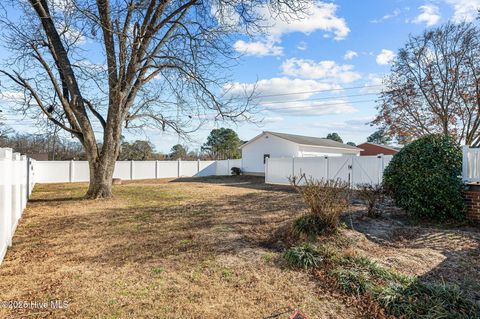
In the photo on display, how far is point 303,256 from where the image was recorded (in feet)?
12.3

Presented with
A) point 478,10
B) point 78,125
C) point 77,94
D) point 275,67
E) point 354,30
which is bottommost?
point 78,125

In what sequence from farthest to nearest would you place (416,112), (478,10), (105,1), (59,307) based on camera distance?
(416,112), (478,10), (105,1), (59,307)

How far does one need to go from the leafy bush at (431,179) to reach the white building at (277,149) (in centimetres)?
1447

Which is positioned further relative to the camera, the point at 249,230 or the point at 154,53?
the point at 154,53

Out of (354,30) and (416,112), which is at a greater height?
(354,30)

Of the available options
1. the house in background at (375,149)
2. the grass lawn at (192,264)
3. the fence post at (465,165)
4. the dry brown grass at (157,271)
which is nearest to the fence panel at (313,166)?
the grass lawn at (192,264)

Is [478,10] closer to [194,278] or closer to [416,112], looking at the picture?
[416,112]

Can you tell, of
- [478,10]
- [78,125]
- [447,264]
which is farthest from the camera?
[478,10]

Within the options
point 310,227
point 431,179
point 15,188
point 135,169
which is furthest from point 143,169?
point 431,179

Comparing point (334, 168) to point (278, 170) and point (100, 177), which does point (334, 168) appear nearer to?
point (278, 170)

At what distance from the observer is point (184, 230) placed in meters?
5.50

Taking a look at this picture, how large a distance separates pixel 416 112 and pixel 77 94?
50.8ft

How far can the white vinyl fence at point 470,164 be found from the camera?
5.77 meters

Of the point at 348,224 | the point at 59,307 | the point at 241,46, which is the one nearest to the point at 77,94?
the point at 241,46
